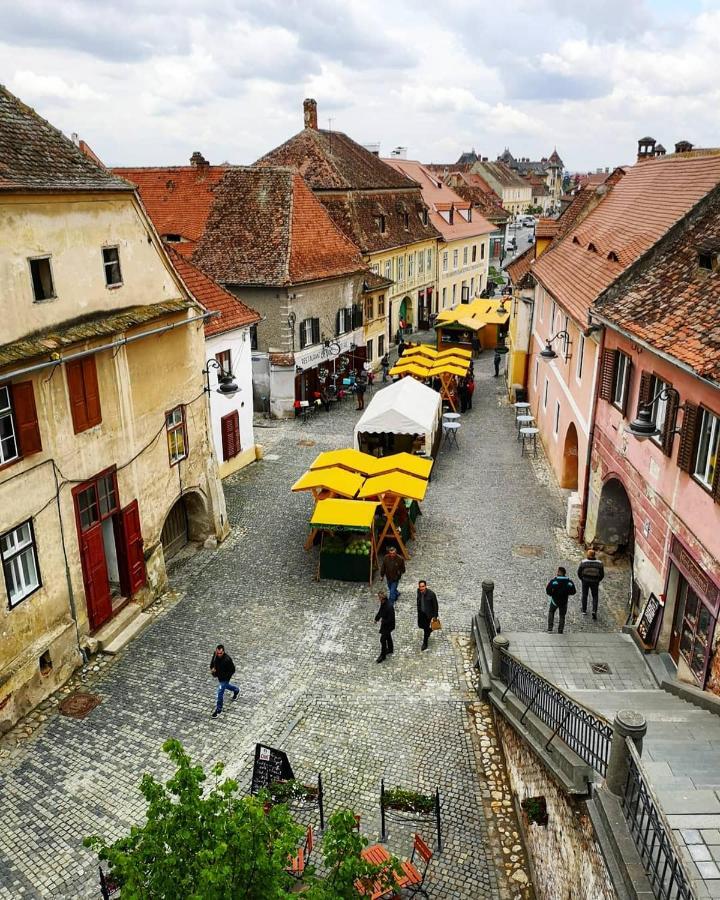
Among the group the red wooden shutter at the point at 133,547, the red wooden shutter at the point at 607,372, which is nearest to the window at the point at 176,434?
the red wooden shutter at the point at 133,547

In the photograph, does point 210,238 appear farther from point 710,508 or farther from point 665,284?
point 710,508

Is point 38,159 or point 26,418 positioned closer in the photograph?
point 26,418

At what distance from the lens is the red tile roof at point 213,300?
66.7 feet

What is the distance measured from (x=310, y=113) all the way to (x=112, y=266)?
98.2ft

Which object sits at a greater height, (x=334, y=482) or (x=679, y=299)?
(x=679, y=299)

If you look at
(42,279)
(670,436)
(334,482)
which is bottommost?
(334,482)

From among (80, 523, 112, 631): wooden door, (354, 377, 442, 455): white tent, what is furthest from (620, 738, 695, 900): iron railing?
(354, 377, 442, 455): white tent

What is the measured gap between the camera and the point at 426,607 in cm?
1320

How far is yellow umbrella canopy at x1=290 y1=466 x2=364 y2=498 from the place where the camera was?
689 inches

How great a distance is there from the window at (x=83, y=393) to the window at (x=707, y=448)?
33.8 feet

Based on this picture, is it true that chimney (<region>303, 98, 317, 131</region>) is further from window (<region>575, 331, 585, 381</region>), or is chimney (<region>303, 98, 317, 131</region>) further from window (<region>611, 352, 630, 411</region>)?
window (<region>611, 352, 630, 411</region>)

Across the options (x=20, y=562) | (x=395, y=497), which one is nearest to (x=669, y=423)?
(x=395, y=497)

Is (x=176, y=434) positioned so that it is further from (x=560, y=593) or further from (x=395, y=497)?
(x=560, y=593)

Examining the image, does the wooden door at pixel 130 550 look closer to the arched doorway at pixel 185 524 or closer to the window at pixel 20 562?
Result: the arched doorway at pixel 185 524
